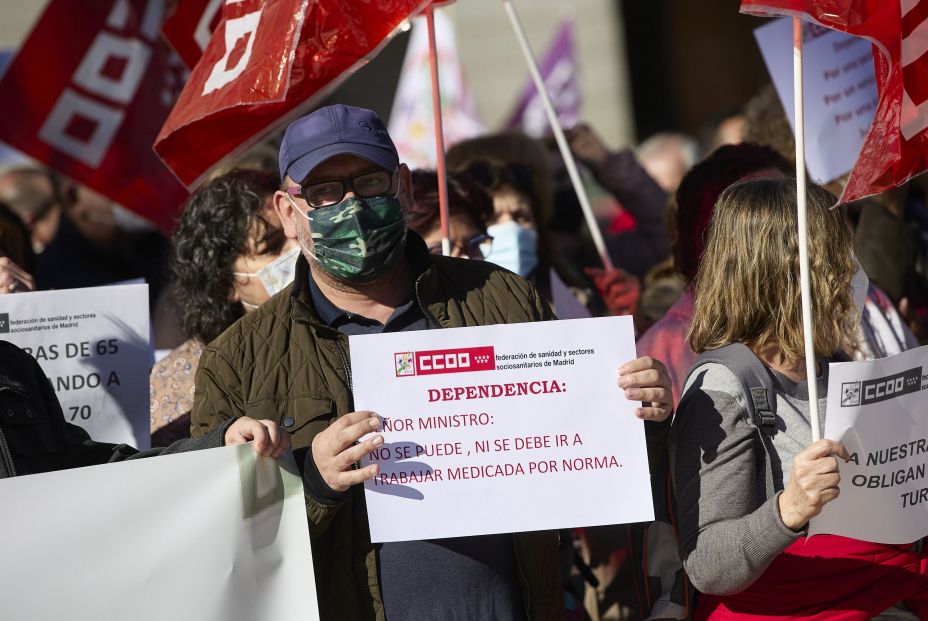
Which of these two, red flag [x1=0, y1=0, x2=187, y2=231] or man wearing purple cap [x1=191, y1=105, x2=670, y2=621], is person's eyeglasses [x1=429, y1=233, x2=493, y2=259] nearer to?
man wearing purple cap [x1=191, y1=105, x2=670, y2=621]

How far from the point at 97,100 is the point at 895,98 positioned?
3791 mm

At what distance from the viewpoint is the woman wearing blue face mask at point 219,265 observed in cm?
367

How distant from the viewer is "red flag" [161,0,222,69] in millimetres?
4520

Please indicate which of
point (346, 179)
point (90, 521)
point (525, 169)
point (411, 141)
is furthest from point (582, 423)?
point (411, 141)

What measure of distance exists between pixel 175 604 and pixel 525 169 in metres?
2.75

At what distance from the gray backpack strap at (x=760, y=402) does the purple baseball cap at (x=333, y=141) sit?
2.93 ft

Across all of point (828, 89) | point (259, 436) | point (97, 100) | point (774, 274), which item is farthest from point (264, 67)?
point (97, 100)

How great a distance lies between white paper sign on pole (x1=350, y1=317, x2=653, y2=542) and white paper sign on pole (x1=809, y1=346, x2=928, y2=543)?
1.33ft

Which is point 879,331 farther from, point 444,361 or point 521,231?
point 444,361

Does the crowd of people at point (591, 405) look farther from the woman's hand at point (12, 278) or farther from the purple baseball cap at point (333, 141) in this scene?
the woman's hand at point (12, 278)

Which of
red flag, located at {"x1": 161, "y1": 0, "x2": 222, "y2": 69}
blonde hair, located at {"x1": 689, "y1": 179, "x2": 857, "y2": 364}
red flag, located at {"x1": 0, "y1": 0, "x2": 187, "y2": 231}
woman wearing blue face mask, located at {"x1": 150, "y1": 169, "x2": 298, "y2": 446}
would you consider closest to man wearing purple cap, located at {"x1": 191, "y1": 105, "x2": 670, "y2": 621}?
blonde hair, located at {"x1": 689, "y1": 179, "x2": 857, "y2": 364}

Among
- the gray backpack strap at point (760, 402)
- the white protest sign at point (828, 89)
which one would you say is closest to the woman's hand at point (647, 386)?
the gray backpack strap at point (760, 402)

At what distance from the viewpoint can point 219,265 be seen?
3.75 metres

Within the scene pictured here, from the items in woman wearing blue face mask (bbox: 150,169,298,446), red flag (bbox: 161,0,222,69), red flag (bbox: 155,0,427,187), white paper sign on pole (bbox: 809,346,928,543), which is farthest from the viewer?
red flag (bbox: 161,0,222,69)
